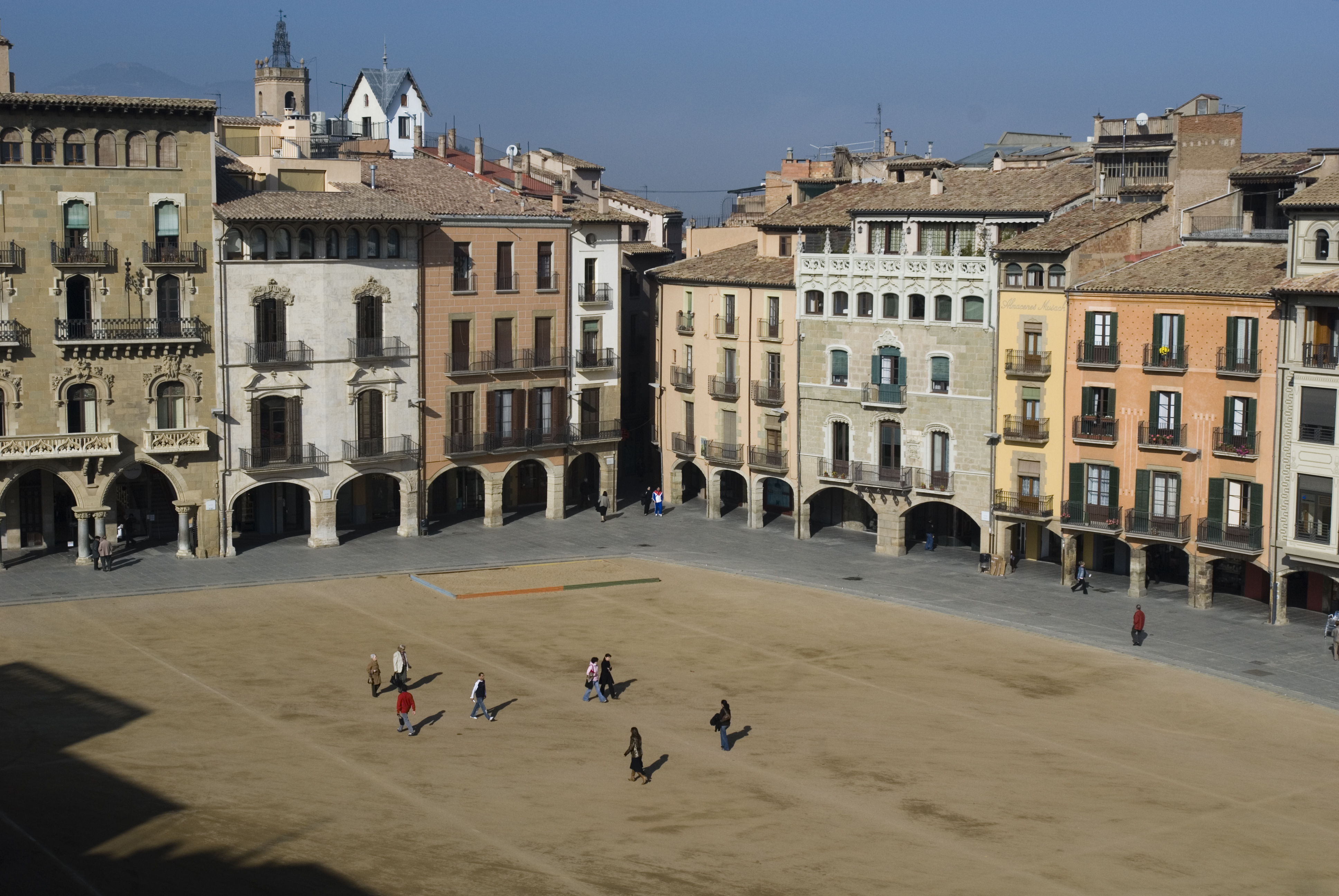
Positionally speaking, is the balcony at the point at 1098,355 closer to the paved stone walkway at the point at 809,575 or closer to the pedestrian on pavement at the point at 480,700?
the paved stone walkway at the point at 809,575

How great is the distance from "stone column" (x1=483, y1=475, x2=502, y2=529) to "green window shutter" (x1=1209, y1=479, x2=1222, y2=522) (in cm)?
3223

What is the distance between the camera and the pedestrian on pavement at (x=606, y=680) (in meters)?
54.0

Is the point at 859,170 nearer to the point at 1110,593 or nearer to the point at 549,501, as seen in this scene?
the point at 549,501

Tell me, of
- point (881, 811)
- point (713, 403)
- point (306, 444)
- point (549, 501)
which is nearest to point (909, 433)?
point (713, 403)

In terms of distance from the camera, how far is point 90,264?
69.7 meters

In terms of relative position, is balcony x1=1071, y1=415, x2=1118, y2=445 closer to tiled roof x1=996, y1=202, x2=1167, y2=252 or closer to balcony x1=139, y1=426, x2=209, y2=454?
tiled roof x1=996, y1=202, x2=1167, y2=252

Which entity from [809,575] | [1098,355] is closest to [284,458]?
[809,575]

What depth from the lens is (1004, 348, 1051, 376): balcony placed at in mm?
71562

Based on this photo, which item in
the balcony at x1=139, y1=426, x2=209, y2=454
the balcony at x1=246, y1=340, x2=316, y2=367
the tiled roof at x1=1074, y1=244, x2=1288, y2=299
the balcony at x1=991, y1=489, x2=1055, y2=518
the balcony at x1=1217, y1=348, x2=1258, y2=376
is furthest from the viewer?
the balcony at x1=246, y1=340, x2=316, y2=367

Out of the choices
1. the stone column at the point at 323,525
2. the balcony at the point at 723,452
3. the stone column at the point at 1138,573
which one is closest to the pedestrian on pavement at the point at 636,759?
the stone column at the point at 1138,573

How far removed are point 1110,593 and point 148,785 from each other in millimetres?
40709

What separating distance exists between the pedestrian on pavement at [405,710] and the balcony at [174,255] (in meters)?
28.2

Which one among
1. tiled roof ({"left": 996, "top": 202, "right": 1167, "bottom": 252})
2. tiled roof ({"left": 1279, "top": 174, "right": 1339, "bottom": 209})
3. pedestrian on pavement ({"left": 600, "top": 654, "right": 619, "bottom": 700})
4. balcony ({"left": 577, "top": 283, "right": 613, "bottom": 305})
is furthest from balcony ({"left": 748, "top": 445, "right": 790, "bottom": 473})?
pedestrian on pavement ({"left": 600, "top": 654, "right": 619, "bottom": 700})

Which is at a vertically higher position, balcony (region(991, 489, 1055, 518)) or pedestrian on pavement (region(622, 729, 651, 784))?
balcony (region(991, 489, 1055, 518))
